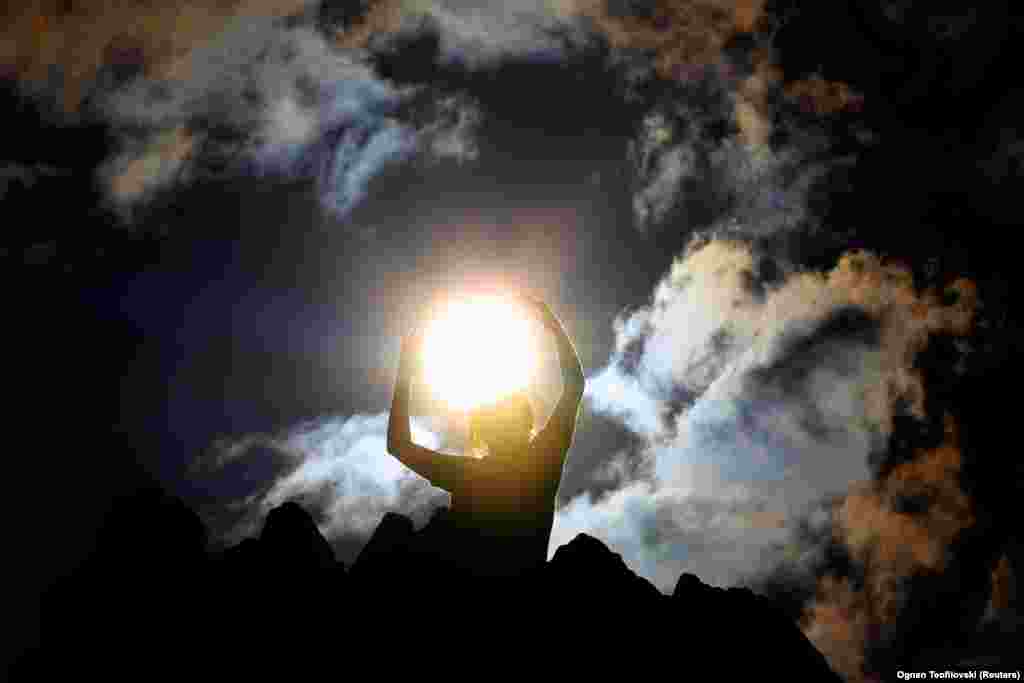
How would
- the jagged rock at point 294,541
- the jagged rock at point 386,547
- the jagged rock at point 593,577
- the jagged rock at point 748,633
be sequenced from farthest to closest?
the jagged rock at point 294,541, the jagged rock at point 748,633, the jagged rock at point 386,547, the jagged rock at point 593,577

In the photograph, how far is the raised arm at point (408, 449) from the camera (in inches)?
191

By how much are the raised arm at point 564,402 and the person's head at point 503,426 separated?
9.6 inches

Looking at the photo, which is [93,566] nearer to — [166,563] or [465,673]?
[166,563]

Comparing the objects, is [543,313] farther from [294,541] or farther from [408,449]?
[294,541]

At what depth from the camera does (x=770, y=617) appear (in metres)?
8.57

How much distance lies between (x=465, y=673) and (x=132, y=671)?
5.10 metres

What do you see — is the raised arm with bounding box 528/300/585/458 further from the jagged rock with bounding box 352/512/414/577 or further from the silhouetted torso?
the jagged rock with bounding box 352/512/414/577

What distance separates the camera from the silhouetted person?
187 inches

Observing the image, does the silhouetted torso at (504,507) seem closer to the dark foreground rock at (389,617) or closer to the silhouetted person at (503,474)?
the silhouetted person at (503,474)

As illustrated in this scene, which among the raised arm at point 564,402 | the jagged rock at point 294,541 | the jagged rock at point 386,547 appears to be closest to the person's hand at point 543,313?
the raised arm at point 564,402

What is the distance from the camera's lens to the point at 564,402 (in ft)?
16.1

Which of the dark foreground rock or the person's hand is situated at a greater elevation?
the person's hand

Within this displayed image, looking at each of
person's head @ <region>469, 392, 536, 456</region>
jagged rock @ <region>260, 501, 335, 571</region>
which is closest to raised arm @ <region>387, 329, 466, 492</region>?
person's head @ <region>469, 392, 536, 456</region>

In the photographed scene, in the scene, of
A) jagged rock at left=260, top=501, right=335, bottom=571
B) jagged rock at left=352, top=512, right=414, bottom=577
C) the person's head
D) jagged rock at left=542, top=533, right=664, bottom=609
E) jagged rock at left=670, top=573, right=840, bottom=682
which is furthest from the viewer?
jagged rock at left=260, top=501, right=335, bottom=571
